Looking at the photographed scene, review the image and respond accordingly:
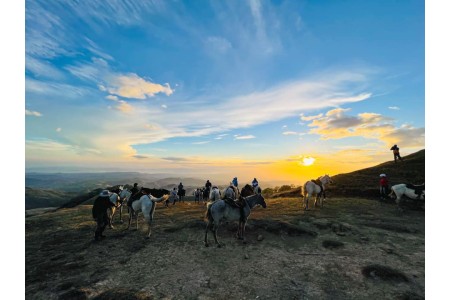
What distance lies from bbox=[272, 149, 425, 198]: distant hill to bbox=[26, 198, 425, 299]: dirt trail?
31.7ft

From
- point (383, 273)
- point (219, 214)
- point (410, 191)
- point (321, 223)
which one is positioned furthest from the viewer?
point (410, 191)

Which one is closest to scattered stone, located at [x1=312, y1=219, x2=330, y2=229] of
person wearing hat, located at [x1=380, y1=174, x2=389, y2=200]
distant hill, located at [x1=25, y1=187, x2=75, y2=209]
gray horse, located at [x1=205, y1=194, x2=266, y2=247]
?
gray horse, located at [x1=205, y1=194, x2=266, y2=247]

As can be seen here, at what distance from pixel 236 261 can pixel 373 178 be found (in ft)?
Answer: 93.2

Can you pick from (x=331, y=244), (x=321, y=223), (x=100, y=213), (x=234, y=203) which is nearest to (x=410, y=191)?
(x=321, y=223)

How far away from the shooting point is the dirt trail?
9883 mm

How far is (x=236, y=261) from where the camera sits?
41.0ft

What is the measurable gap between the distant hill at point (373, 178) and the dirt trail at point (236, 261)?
9.65 metres

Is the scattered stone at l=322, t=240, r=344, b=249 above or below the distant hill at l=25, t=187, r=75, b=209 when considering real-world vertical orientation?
above

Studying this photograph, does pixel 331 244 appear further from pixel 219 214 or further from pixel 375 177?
pixel 375 177

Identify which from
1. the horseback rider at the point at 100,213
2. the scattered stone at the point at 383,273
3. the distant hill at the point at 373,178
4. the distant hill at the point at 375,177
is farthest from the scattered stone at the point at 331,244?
the distant hill at the point at 375,177

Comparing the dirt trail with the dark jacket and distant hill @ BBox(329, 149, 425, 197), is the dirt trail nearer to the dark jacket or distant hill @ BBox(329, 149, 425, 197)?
the dark jacket

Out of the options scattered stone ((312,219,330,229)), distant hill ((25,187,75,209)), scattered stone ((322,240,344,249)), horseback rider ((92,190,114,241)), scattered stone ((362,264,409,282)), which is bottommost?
distant hill ((25,187,75,209))

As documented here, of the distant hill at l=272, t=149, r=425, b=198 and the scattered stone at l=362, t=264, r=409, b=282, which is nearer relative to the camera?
the scattered stone at l=362, t=264, r=409, b=282

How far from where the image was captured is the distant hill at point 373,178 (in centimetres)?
2906
